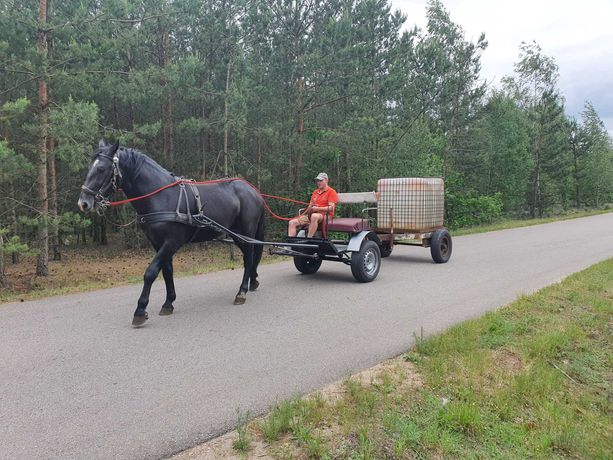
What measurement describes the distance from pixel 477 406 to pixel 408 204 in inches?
268

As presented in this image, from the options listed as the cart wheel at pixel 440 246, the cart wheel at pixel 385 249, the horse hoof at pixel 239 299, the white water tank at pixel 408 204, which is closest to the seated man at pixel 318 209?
the horse hoof at pixel 239 299

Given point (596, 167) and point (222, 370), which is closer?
point (222, 370)

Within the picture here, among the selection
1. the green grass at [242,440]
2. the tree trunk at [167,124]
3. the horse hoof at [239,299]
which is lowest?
the green grass at [242,440]

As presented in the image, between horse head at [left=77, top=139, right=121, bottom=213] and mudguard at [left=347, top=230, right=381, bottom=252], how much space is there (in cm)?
410

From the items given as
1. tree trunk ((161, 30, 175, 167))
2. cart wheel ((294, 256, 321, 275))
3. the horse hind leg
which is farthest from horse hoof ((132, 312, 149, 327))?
tree trunk ((161, 30, 175, 167))

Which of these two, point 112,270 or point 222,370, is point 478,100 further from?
point 222,370

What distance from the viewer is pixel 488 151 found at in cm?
2802

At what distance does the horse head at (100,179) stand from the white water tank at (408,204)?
607cm

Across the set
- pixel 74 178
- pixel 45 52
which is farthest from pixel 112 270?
pixel 45 52

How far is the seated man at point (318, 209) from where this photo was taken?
780cm

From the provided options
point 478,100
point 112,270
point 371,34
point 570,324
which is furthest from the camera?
point 478,100

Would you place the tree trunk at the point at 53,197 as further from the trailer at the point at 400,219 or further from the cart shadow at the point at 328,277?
the trailer at the point at 400,219

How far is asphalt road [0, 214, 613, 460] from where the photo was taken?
3090 mm

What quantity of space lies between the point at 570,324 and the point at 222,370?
4169 mm
